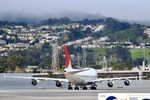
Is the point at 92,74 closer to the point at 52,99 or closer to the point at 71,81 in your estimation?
the point at 71,81

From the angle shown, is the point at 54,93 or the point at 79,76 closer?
the point at 54,93

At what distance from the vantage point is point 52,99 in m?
67.4

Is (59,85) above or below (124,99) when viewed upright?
below

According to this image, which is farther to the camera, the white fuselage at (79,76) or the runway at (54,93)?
the white fuselage at (79,76)

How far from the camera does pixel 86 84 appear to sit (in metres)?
113

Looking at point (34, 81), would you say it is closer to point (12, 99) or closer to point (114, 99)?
point (12, 99)

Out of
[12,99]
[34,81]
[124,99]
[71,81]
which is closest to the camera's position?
[124,99]

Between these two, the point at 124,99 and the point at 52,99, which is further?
the point at 52,99

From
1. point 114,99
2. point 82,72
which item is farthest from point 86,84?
point 114,99

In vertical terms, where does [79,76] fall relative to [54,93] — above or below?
below

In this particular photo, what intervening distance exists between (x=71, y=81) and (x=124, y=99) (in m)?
76.0

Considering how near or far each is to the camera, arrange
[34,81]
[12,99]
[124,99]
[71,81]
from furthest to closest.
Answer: [34,81] → [71,81] → [12,99] → [124,99]

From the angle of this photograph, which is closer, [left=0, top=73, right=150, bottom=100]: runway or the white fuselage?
[left=0, top=73, right=150, bottom=100]: runway

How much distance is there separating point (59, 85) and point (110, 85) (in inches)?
315
